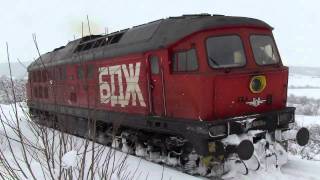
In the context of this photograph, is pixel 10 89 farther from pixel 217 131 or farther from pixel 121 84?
pixel 121 84

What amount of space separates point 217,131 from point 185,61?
161 cm

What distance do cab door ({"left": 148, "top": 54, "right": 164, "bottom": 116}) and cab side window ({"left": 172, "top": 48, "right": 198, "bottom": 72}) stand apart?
1.48ft

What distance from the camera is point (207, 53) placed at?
26.7ft

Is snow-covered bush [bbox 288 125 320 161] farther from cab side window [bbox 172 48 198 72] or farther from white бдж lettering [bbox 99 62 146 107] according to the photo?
white бдж lettering [bbox 99 62 146 107]

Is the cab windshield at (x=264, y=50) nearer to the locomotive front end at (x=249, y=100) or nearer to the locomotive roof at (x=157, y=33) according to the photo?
the locomotive front end at (x=249, y=100)

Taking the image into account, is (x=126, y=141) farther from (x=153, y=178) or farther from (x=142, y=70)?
(x=153, y=178)

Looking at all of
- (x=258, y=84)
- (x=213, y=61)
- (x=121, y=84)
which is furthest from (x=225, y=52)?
(x=121, y=84)

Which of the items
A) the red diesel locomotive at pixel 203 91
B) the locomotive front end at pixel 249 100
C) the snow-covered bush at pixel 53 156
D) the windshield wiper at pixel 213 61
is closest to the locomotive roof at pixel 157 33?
the red diesel locomotive at pixel 203 91

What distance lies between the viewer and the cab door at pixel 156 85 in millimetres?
9047

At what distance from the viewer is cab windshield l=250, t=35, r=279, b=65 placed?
29.0 ft

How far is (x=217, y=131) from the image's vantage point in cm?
788

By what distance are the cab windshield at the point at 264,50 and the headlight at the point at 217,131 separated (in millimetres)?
1806

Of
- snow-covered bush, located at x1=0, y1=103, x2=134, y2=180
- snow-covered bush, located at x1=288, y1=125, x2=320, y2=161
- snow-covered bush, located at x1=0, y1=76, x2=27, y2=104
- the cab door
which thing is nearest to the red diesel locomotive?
the cab door

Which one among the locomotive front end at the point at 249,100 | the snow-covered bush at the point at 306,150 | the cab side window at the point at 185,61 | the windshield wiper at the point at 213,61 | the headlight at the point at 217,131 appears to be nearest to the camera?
the headlight at the point at 217,131
